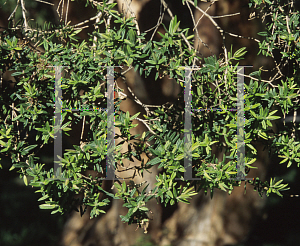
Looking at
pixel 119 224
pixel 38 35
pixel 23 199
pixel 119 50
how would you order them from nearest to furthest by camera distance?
1. pixel 119 50
2. pixel 38 35
3. pixel 119 224
4. pixel 23 199

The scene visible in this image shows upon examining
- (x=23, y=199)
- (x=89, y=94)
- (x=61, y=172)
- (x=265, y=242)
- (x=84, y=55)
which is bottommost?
(x=265, y=242)

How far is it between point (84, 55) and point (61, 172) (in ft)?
2.52

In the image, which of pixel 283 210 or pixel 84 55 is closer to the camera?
pixel 84 55

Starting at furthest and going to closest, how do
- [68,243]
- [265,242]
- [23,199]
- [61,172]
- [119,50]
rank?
[23,199]
[265,242]
[68,243]
[61,172]
[119,50]

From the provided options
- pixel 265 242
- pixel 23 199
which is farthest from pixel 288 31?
pixel 23 199

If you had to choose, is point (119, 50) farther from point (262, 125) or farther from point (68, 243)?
point (68, 243)

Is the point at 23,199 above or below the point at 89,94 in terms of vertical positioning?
below

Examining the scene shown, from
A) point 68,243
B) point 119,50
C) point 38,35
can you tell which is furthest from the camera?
point 68,243

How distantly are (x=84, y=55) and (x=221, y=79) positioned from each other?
0.90 m

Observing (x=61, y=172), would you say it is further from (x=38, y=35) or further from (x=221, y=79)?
(x=221, y=79)

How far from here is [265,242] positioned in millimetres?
4082

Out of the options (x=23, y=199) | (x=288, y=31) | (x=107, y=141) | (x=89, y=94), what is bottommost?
→ (x=23, y=199)

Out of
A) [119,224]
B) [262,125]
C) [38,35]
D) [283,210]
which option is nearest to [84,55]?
[38,35]

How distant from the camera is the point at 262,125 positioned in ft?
6.19
